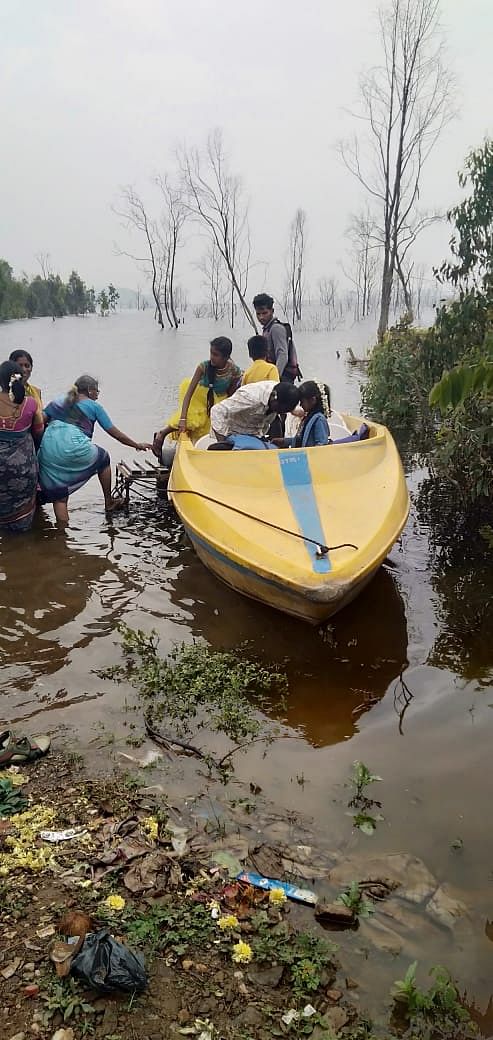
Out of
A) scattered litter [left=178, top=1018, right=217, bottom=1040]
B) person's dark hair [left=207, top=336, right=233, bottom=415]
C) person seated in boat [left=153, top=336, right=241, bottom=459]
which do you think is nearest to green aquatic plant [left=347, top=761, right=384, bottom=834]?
scattered litter [left=178, top=1018, right=217, bottom=1040]

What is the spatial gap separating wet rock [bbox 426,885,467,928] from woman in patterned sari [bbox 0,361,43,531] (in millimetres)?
4900

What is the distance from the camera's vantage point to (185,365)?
82.9 feet

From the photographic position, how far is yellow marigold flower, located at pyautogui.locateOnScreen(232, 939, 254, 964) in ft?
6.64

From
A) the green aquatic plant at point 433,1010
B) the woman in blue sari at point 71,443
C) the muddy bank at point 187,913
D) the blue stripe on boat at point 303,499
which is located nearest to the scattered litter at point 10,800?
the muddy bank at point 187,913

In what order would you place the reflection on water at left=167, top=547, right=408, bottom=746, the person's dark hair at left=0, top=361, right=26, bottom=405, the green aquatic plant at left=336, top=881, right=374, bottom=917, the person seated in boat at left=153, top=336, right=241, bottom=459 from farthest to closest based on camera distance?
1. the person seated in boat at left=153, top=336, right=241, bottom=459
2. the person's dark hair at left=0, top=361, right=26, bottom=405
3. the reflection on water at left=167, top=547, right=408, bottom=746
4. the green aquatic plant at left=336, top=881, right=374, bottom=917

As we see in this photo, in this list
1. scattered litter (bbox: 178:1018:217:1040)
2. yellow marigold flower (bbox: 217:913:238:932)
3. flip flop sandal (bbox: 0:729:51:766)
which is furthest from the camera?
flip flop sandal (bbox: 0:729:51:766)

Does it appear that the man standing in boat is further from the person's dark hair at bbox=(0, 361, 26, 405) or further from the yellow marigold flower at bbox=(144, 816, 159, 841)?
the yellow marigold flower at bbox=(144, 816, 159, 841)

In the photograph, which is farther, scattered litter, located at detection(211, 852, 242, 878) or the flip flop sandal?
the flip flop sandal

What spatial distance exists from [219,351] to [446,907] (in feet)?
Result: 16.8

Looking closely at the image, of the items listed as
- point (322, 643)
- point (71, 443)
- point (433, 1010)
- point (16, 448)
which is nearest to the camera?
point (433, 1010)

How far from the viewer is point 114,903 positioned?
7.11 ft

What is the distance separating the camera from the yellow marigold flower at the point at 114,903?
2162 millimetres

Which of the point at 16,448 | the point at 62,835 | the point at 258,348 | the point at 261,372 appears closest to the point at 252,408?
the point at 261,372

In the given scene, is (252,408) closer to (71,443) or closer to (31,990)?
(71,443)
